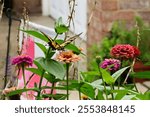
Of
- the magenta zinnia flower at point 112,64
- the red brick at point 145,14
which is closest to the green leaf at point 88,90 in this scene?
the magenta zinnia flower at point 112,64

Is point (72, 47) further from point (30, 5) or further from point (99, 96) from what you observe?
point (30, 5)

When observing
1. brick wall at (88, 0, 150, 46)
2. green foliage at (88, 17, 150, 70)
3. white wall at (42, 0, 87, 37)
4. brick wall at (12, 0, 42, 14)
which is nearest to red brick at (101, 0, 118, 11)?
brick wall at (88, 0, 150, 46)

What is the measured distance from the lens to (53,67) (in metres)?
1.27

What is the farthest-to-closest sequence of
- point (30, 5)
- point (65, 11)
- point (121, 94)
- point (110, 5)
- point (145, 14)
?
point (30, 5)
point (65, 11)
point (145, 14)
point (110, 5)
point (121, 94)

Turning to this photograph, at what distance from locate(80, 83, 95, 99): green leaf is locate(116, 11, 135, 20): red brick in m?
3.55

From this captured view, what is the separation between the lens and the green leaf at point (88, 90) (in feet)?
4.22

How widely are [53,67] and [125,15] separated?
11.8ft

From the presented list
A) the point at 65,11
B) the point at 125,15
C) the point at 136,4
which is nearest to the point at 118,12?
the point at 125,15

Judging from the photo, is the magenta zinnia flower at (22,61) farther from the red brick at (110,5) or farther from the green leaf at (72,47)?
the red brick at (110,5)

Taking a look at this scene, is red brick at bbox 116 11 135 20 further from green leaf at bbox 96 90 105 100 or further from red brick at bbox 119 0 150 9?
green leaf at bbox 96 90 105 100

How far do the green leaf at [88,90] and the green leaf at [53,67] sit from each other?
0.06m

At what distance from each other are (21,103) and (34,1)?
25.0ft

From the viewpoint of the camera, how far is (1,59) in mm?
3283

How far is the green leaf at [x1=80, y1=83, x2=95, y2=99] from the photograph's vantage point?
1.29 metres
